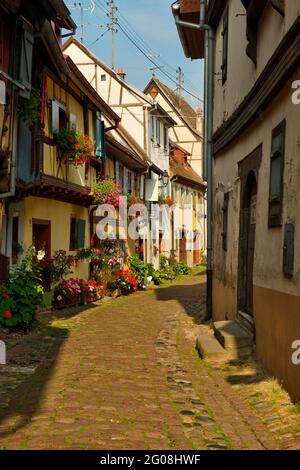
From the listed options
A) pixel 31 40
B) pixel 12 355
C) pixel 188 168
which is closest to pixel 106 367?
pixel 12 355

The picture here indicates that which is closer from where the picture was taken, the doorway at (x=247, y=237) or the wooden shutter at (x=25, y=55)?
the doorway at (x=247, y=237)

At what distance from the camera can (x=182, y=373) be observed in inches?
302

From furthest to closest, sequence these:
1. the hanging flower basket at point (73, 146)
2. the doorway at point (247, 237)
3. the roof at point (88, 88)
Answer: the roof at point (88, 88) < the hanging flower basket at point (73, 146) < the doorway at point (247, 237)

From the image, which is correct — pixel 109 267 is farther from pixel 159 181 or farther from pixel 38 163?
pixel 159 181

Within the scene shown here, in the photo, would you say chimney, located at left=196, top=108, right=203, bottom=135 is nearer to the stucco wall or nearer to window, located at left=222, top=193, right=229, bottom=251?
the stucco wall

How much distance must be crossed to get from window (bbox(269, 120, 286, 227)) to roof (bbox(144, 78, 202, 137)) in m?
29.0

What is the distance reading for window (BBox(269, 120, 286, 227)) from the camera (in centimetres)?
643

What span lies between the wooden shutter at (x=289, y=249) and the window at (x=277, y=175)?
0.43 metres

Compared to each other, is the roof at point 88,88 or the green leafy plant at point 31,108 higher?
the roof at point 88,88

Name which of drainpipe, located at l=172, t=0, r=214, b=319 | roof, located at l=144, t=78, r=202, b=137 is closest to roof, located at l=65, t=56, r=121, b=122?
drainpipe, located at l=172, t=0, r=214, b=319

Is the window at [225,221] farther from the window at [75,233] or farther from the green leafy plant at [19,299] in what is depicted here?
the window at [75,233]

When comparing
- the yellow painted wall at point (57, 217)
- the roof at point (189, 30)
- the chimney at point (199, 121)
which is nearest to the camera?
the yellow painted wall at point (57, 217)

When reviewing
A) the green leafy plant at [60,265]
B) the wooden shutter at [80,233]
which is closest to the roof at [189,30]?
the wooden shutter at [80,233]

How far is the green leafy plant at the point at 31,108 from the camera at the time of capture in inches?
422
